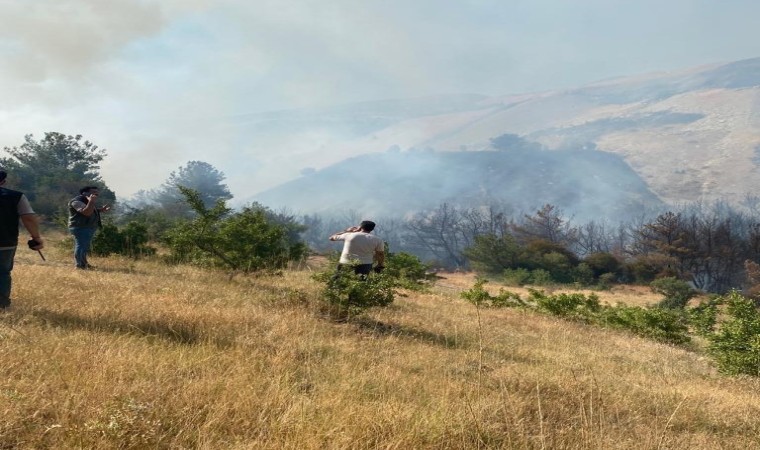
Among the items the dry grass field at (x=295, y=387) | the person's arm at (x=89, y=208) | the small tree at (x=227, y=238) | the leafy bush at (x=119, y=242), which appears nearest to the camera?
the dry grass field at (x=295, y=387)

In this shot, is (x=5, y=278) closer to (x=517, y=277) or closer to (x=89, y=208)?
(x=89, y=208)

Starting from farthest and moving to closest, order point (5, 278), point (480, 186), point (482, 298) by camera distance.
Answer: point (480, 186), point (482, 298), point (5, 278)

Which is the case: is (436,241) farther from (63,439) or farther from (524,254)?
(63,439)

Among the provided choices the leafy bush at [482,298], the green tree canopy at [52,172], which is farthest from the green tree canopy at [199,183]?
the leafy bush at [482,298]

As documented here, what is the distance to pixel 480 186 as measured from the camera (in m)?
128

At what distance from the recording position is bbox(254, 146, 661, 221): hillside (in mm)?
106125

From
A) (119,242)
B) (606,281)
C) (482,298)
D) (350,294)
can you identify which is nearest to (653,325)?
(482,298)

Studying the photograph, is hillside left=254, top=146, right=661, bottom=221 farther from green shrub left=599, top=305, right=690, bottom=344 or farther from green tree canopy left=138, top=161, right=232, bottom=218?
green shrub left=599, top=305, right=690, bottom=344

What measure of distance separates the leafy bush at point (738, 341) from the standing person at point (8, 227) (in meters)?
8.77

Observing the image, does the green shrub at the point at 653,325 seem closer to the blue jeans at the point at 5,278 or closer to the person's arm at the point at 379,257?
the person's arm at the point at 379,257

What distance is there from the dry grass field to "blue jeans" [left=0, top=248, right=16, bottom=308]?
12 centimetres

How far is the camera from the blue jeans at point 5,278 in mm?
4289

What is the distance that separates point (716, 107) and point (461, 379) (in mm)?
177242

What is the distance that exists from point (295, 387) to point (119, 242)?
10832 millimetres
